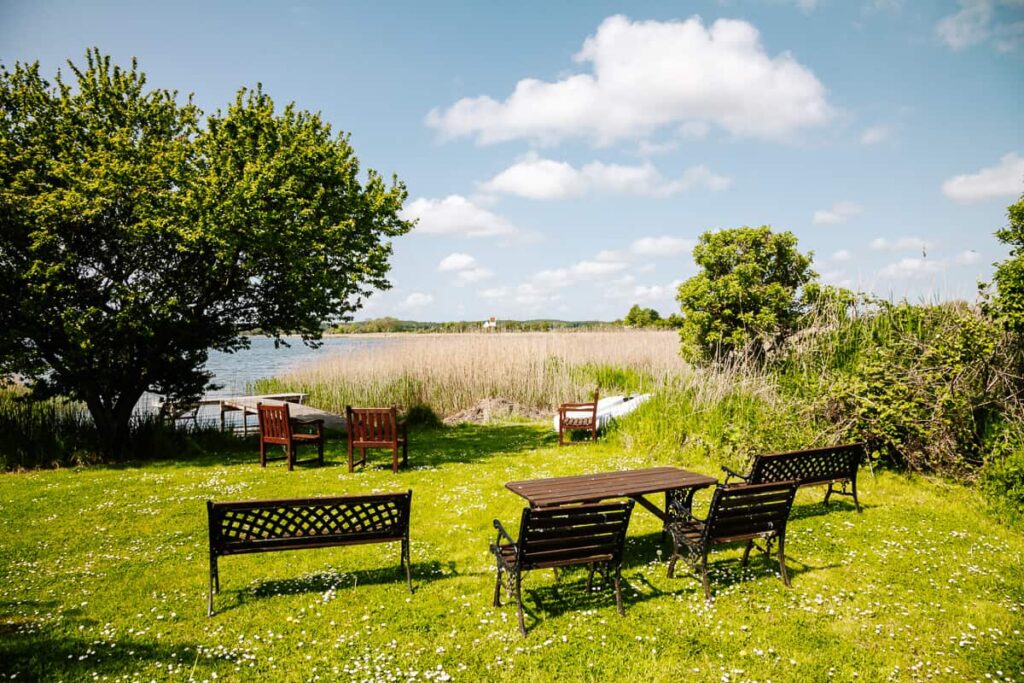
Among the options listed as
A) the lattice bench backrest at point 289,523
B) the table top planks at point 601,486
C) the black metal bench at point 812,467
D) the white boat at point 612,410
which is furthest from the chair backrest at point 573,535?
the white boat at point 612,410

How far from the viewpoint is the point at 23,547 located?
20.5ft

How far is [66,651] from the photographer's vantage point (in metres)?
4.07

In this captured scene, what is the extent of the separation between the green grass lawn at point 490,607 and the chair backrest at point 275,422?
2516 millimetres

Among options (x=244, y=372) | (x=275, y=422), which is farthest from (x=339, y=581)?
(x=244, y=372)

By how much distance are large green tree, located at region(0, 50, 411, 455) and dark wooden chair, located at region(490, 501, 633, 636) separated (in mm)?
8177

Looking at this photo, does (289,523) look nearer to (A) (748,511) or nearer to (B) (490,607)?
(B) (490,607)

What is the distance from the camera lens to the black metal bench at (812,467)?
636 centimetres

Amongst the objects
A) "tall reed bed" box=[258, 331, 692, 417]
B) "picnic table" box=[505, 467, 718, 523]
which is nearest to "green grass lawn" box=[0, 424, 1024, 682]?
"picnic table" box=[505, 467, 718, 523]

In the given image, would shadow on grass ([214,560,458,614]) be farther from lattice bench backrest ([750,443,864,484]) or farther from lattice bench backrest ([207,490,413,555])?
lattice bench backrest ([750,443,864,484])

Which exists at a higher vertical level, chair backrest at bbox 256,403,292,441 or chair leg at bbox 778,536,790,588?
chair backrest at bbox 256,403,292,441

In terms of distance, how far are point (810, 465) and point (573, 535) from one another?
3.94m

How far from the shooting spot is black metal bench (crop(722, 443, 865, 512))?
6.36 m

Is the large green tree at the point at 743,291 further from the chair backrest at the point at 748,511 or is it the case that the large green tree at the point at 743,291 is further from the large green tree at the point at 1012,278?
the chair backrest at the point at 748,511

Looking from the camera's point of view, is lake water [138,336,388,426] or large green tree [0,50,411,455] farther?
lake water [138,336,388,426]
